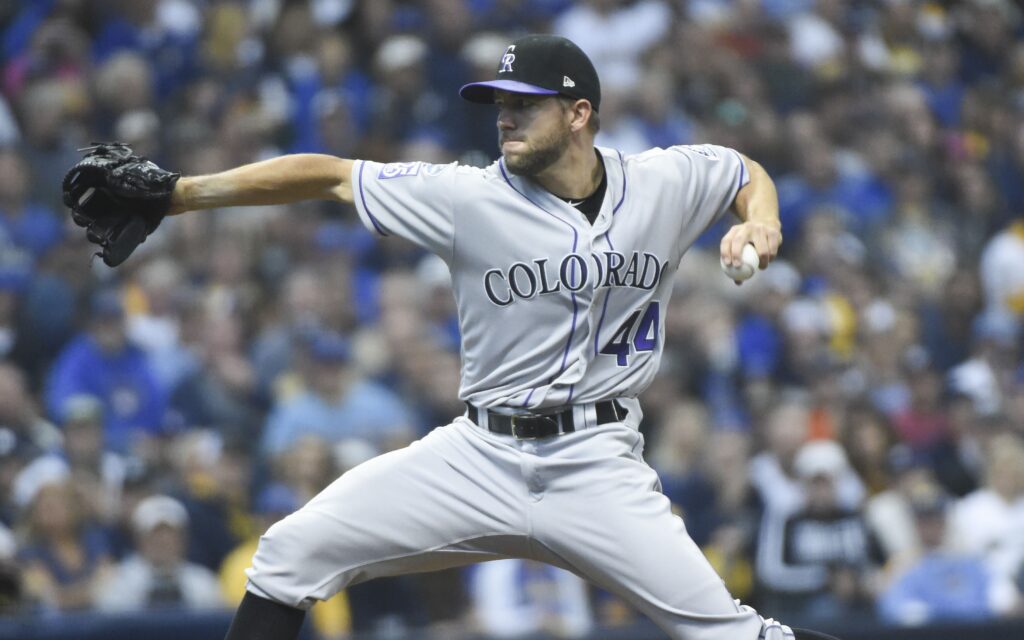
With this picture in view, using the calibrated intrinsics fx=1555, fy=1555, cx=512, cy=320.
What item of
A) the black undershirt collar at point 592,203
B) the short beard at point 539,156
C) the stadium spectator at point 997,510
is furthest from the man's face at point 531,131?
the stadium spectator at point 997,510

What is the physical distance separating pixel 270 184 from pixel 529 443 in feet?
3.23

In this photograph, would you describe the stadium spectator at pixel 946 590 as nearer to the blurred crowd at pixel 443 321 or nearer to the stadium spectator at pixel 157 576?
the blurred crowd at pixel 443 321

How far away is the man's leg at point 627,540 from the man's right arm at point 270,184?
3.07 ft

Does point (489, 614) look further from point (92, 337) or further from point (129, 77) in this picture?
point (129, 77)

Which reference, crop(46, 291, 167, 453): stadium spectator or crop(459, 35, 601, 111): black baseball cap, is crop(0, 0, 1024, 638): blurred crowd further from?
crop(459, 35, 601, 111): black baseball cap

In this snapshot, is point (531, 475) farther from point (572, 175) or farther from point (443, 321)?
point (443, 321)

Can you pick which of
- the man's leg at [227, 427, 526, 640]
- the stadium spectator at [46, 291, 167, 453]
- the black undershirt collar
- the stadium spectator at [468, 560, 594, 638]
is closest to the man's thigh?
the man's leg at [227, 427, 526, 640]

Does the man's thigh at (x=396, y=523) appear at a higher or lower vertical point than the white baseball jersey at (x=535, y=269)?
lower

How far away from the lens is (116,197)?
4.23 m

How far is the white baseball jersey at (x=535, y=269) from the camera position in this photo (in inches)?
166

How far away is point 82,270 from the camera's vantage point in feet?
27.7

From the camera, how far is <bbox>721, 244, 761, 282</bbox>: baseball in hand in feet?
12.7

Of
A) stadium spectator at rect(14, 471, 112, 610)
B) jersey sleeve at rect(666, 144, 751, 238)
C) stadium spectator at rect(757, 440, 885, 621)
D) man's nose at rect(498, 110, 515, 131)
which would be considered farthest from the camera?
stadium spectator at rect(757, 440, 885, 621)

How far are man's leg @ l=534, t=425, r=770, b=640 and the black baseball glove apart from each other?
126cm
